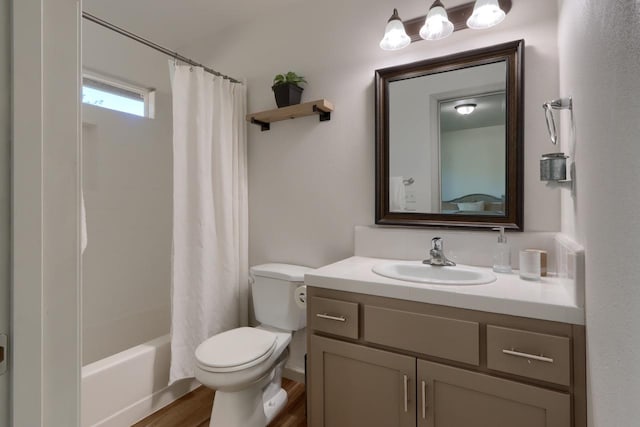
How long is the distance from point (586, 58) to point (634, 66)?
469 millimetres

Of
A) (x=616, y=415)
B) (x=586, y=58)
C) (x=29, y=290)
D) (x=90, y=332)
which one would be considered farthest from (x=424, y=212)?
(x=90, y=332)

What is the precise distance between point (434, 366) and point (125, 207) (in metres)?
2.32

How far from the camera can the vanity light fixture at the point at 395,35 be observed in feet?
5.46

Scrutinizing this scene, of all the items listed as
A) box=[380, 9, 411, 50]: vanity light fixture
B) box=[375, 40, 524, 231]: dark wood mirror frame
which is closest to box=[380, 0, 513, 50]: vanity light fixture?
box=[380, 9, 411, 50]: vanity light fixture

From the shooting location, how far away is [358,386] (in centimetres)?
135

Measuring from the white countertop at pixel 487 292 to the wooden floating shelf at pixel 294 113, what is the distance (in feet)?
3.34

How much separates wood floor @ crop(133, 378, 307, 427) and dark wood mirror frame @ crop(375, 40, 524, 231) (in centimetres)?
118

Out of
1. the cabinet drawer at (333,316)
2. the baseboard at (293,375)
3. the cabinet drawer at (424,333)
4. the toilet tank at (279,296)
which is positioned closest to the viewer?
the cabinet drawer at (424,333)

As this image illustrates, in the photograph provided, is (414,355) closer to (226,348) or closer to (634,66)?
(226,348)

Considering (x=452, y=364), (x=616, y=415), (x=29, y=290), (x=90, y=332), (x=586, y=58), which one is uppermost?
(x=586, y=58)

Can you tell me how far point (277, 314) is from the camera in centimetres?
194

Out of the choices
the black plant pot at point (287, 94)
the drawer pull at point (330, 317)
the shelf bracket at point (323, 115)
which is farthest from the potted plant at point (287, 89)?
the drawer pull at point (330, 317)

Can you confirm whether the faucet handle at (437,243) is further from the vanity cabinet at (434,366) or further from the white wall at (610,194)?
the white wall at (610,194)

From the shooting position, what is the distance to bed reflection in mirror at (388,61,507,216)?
1548mm
